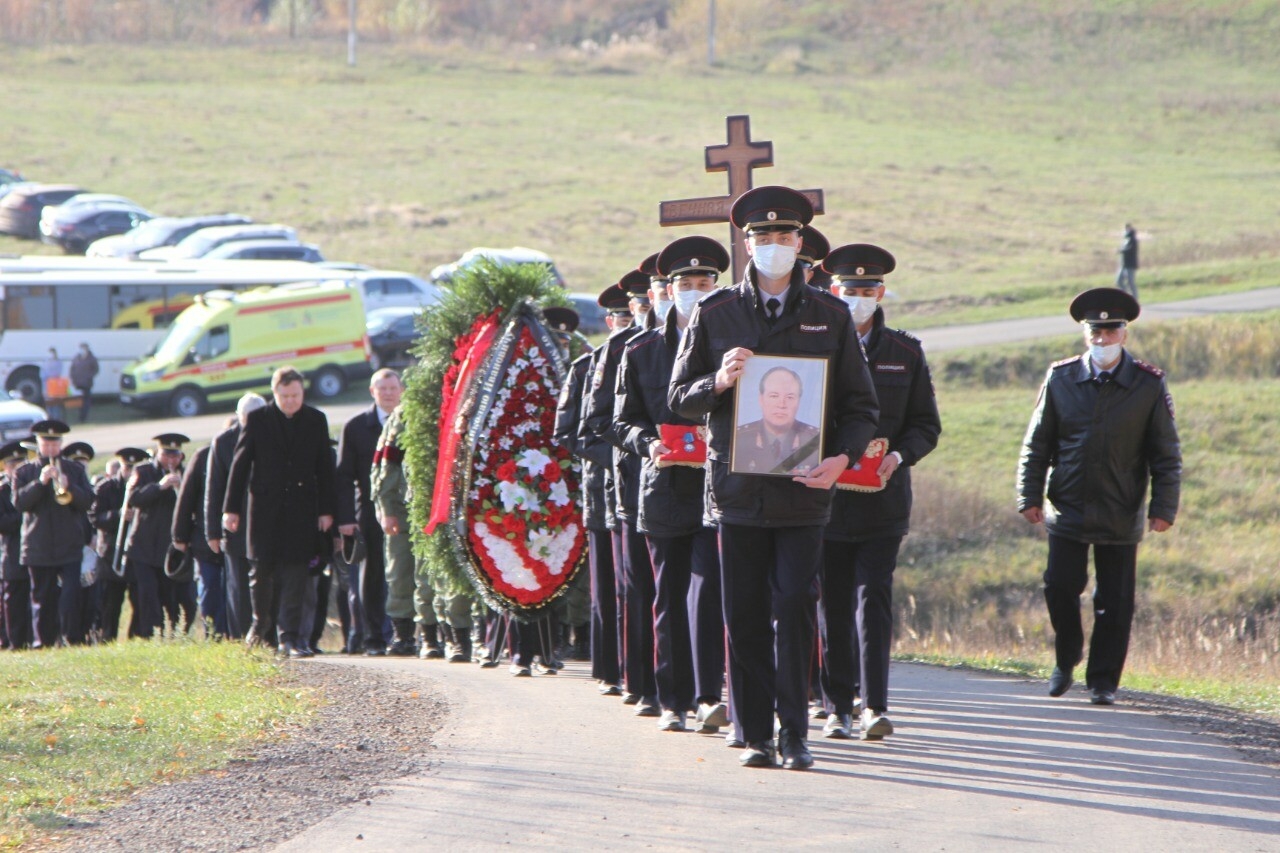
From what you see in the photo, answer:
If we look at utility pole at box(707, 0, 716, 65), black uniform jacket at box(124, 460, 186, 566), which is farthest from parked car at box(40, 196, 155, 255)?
utility pole at box(707, 0, 716, 65)

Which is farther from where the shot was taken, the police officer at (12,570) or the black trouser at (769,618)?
the police officer at (12,570)

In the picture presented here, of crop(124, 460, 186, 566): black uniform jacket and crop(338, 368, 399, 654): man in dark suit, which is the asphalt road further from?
crop(124, 460, 186, 566): black uniform jacket

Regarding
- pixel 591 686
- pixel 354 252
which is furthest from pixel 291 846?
pixel 354 252

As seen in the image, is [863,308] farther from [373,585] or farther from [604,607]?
[373,585]

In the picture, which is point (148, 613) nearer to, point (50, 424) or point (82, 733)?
point (50, 424)

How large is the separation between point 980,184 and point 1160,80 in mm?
23055

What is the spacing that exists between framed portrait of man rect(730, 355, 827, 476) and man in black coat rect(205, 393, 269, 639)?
6.38 meters

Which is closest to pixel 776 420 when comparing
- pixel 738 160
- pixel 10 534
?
pixel 738 160

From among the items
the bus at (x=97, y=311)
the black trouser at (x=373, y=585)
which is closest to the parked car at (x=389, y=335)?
the bus at (x=97, y=311)

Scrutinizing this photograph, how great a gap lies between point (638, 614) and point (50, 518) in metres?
8.68

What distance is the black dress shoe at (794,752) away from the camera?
686 cm

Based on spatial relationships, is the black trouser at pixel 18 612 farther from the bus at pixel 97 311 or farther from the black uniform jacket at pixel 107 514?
the bus at pixel 97 311

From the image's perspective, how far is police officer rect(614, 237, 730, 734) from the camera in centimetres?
777

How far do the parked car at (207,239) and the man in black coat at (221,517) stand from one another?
31692mm
